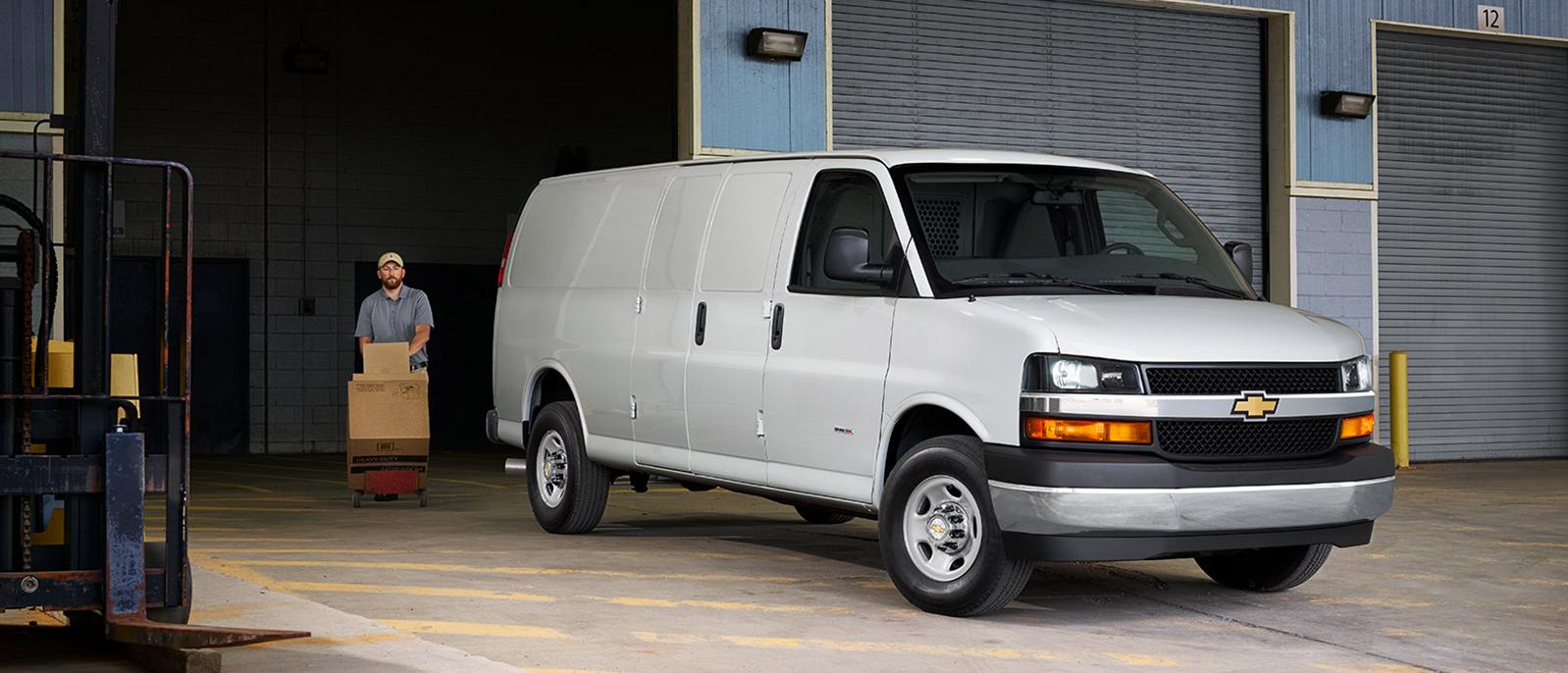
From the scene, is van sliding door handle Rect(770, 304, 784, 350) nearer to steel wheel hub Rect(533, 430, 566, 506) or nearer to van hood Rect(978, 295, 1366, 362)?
van hood Rect(978, 295, 1366, 362)

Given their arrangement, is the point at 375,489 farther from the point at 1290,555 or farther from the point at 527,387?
the point at 1290,555

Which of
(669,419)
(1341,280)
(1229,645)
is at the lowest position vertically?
(1229,645)

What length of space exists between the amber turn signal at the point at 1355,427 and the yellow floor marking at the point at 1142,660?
1551 millimetres

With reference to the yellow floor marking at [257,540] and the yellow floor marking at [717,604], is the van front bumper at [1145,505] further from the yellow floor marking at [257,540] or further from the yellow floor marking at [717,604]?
the yellow floor marking at [257,540]

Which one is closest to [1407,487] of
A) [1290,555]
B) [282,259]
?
[1290,555]

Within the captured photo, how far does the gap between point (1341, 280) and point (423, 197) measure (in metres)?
10.4

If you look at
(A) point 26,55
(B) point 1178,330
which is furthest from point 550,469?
(A) point 26,55

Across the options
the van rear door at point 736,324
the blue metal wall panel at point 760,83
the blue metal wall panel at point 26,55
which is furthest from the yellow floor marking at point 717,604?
the blue metal wall panel at point 26,55

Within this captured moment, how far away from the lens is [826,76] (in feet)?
48.5

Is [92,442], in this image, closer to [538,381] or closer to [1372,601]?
[538,381]

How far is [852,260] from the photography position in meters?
7.77

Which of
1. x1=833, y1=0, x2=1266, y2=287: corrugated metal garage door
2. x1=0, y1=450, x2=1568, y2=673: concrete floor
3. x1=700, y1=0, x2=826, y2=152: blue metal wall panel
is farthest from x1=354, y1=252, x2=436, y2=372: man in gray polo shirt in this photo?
x1=833, y1=0, x2=1266, y2=287: corrugated metal garage door

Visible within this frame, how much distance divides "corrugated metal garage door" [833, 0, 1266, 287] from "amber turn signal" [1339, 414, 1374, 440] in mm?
7736

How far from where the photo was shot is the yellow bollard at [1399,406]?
17250mm
